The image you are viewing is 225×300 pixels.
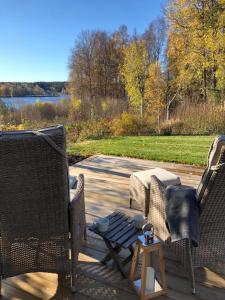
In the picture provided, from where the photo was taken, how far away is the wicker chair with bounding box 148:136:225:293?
66.7 inches

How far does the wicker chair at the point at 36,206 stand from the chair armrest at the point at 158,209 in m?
0.69

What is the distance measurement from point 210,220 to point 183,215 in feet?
0.67

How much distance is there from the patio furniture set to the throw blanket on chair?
0.12 ft

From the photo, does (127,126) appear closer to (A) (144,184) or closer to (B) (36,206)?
(A) (144,184)

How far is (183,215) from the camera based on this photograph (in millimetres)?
1838

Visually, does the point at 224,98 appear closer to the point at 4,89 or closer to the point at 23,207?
the point at 4,89

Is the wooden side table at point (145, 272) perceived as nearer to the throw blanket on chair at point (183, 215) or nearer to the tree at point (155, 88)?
the throw blanket on chair at point (183, 215)

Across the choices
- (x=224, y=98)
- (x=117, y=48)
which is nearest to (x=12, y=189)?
(x=224, y=98)

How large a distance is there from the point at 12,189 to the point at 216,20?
1305cm

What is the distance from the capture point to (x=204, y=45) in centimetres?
1236

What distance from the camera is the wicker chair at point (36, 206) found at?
1557 mm

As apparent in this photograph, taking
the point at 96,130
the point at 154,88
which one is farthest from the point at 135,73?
the point at 96,130

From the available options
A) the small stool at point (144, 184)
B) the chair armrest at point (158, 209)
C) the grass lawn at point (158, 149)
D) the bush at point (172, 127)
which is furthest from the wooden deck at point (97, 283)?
the bush at point (172, 127)

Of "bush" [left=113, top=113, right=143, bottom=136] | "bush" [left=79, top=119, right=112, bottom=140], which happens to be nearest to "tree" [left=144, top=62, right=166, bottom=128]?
"bush" [left=113, top=113, right=143, bottom=136]
